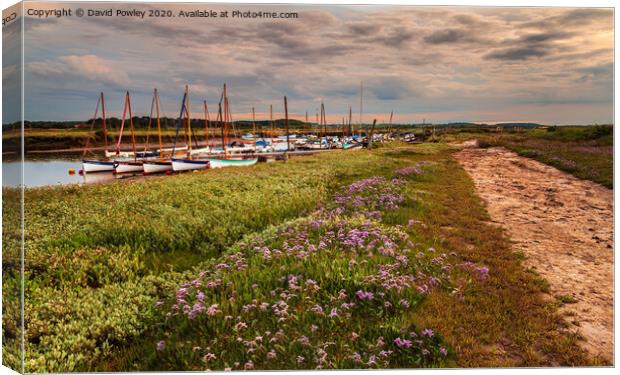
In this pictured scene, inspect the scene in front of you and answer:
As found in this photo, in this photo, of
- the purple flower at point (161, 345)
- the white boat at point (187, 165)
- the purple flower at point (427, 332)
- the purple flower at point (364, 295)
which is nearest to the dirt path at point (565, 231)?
the purple flower at point (427, 332)

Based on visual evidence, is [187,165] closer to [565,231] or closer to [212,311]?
[212,311]

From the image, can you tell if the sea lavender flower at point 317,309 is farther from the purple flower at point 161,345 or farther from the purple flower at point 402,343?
the purple flower at point 161,345

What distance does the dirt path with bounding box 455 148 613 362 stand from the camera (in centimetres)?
627

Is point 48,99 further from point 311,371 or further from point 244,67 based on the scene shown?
point 311,371

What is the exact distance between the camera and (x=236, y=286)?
6.54m

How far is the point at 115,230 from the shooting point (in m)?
9.70

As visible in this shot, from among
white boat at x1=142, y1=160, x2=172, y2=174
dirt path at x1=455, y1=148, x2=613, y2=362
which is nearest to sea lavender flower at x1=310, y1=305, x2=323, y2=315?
dirt path at x1=455, y1=148, x2=613, y2=362

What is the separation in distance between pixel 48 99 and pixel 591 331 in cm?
939

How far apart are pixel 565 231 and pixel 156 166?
34842mm

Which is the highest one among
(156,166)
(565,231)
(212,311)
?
(156,166)

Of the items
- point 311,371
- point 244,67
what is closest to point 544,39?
point 244,67

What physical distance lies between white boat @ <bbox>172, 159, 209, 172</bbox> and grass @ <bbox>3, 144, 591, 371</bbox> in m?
22.0

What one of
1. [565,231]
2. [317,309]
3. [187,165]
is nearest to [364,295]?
[317,309]

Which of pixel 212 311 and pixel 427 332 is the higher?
pixel 212 311
